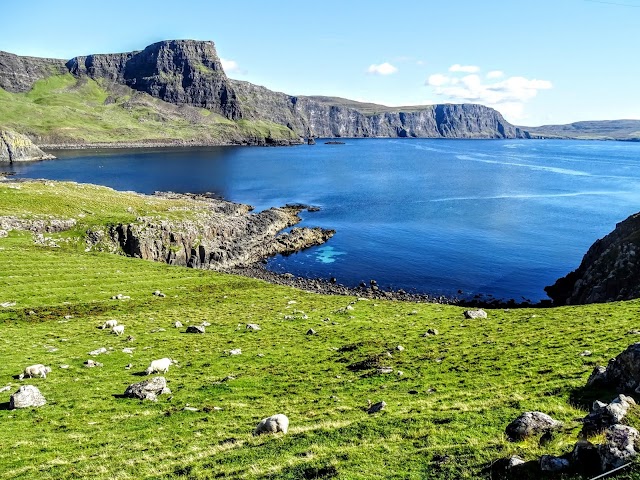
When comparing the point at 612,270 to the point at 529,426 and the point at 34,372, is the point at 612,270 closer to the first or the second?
the point at 529,426

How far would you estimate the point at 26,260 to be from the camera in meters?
56.2

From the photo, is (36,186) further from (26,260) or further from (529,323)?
(529,323)

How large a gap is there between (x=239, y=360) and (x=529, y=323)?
2420 centimetres

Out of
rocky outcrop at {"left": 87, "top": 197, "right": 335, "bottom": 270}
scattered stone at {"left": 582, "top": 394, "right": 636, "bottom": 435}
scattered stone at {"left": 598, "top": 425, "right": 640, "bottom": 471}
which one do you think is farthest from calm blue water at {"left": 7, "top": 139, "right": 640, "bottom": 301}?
scattered stone at {"left": 598, "top": 425, "right": 640, "bottom": 471}

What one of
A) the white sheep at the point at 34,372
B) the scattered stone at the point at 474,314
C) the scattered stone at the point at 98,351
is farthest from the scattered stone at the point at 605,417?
the scattered stone at the point at 98,351

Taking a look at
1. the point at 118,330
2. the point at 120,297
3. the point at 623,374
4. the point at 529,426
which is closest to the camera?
the point at 529,426

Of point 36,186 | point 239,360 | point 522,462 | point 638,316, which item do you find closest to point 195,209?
point 36,186

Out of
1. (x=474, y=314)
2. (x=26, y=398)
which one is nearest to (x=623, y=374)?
(x=474, y=314)

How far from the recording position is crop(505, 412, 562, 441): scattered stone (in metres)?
14.9

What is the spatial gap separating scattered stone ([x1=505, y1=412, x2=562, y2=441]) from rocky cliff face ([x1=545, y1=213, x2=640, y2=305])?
4666cm

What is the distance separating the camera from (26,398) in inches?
912

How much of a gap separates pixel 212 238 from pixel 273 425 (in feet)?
261

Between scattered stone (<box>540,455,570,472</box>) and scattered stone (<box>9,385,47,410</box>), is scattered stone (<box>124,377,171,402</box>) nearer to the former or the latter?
scattered stone (<box>9,385,47,410</box>)

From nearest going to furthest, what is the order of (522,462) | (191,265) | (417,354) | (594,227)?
(522,462), (417,354), (191,265), (594,227)
